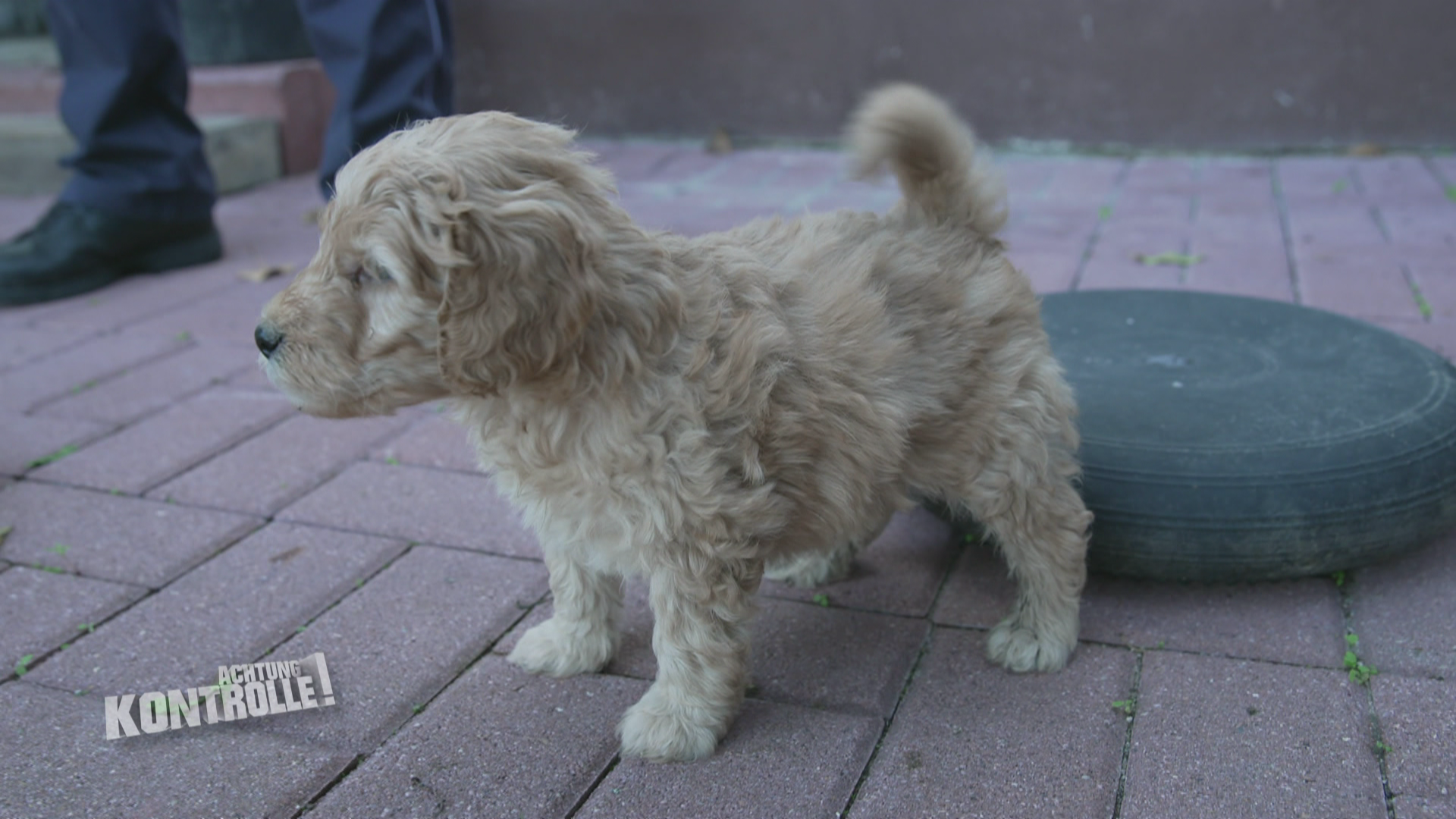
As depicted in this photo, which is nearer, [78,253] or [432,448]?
[432,448]

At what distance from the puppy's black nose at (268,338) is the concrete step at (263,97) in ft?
18.9

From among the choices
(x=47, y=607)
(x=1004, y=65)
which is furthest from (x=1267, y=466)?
(x=1004, y=65)

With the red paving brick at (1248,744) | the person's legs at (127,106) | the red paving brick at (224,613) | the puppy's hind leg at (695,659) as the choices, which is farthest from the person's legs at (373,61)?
the red paving brick at (1248,744)

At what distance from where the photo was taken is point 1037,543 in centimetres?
265

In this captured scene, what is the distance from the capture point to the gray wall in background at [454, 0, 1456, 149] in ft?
22.0

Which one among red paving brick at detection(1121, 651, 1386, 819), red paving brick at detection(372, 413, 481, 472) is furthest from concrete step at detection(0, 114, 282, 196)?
red paving brick at detection(1121, 651, 1386, 819)

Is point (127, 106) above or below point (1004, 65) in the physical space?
below

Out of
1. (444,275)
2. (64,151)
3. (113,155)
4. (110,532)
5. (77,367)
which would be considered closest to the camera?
(444,275)

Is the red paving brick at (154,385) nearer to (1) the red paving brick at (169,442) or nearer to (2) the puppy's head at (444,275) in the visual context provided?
(1) the red paving brick at (169,442)

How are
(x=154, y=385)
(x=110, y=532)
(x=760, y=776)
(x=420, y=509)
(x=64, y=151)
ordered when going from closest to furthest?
(x=760, y=776), (x=110, y=532), (x=420, y=509), (x=154, y=385), (x=64, y=151)

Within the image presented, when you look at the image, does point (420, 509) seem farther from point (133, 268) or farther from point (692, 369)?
point (133, 268)

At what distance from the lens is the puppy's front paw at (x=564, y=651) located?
2674mm

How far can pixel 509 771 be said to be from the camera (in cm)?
235

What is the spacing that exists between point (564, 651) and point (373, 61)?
3119mm
